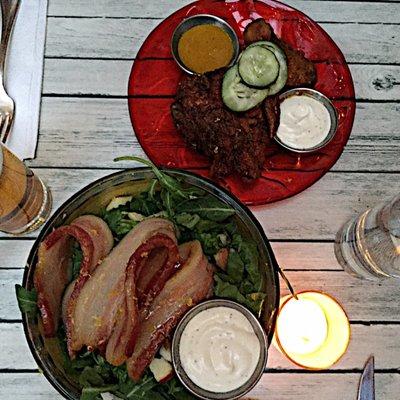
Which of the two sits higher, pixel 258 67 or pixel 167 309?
pixel 258 67

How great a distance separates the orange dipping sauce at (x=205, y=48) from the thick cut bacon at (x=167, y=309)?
0.51 metres

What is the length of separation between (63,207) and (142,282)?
0.22 m

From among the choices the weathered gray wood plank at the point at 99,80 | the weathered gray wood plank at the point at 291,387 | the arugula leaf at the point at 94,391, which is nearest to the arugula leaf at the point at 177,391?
the arugula leaf at the point at 94,391

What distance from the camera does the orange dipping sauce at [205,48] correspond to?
157 centimetres

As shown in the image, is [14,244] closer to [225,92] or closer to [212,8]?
[225,92]

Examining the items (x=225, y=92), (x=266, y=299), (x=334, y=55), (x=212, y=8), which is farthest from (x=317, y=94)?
(x=266, y=299)

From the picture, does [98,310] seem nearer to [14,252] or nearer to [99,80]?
[14,252]

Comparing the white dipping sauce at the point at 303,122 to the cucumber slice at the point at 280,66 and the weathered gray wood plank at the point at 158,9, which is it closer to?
the cucumber slice at the point at 280,66

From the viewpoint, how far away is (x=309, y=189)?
157 cm

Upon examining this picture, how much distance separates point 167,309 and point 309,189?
0.50 m

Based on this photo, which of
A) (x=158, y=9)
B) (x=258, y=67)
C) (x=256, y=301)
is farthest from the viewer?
(x=158, y=9)

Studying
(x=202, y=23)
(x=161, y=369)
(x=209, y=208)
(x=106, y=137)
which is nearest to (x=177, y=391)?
(x=161, y=369)

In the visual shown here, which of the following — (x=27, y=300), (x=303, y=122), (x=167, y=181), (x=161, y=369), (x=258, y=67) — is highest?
(x=258, y=67)

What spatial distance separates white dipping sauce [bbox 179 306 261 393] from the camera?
124cm
